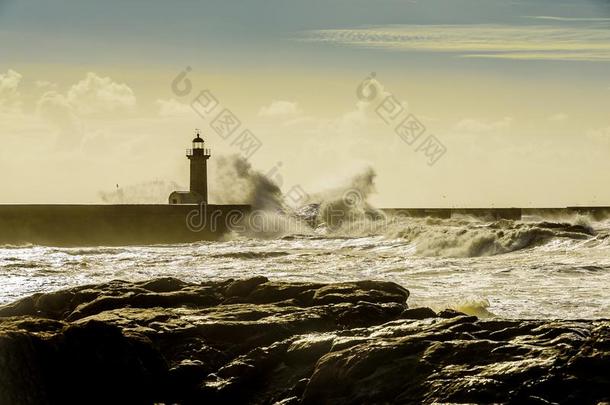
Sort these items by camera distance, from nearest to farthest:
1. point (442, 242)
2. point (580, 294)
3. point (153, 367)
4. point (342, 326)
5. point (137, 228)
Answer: point (153, 367) → point (342, 326) → point (580, 294) → point (442, 242) → point (137, 228)

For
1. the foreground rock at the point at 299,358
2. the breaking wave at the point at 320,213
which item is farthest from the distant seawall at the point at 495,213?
the foreground rock at the point at 299,358

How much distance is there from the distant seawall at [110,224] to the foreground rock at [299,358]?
2398 cm

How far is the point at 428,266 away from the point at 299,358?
11305 mm

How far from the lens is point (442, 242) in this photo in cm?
2298

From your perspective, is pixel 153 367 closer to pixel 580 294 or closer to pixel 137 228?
pixel 580 294

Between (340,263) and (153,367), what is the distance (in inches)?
497

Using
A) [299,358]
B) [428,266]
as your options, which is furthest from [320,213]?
[299,358]

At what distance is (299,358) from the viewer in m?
6.39

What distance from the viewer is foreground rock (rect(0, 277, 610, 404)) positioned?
530cm

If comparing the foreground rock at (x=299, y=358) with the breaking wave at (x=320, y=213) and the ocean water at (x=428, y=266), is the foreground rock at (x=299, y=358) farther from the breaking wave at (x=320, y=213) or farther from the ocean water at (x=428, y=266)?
the breaking wave at (x=320, y=213)

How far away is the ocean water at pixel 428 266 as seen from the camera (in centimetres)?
1175

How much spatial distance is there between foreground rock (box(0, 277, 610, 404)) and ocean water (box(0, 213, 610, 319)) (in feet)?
12.2

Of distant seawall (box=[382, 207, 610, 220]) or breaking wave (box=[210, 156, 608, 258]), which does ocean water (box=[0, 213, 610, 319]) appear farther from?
distant seawall (box=[382, 207, 610, 220])

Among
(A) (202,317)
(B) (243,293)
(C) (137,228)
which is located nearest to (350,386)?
(A) (202,317)
